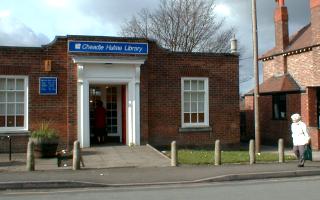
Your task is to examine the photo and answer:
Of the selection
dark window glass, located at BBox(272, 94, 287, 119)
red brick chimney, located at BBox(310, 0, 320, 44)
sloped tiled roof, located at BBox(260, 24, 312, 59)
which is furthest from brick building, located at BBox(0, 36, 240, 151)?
sloped tiled roof, located at BBox(260, 24, 312, 59)

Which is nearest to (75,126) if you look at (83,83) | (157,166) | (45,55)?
(83,83)

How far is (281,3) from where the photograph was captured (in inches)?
1203

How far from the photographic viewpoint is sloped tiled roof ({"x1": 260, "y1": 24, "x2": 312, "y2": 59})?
27.4 m

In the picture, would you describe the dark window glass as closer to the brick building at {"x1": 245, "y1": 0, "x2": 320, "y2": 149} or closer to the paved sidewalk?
the brick building at {"x1": 245, "y1": 0, "x2": 320, "y2": 149}

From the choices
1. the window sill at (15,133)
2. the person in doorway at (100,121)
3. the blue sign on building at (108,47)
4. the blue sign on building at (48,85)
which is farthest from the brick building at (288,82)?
the window sill at (15,133)

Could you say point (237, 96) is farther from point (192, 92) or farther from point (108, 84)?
point (108, 84)

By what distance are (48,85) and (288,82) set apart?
13.6 metres

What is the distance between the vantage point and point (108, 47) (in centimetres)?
2089

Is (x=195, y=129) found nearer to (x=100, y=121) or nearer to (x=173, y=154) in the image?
(x=100, y=121)

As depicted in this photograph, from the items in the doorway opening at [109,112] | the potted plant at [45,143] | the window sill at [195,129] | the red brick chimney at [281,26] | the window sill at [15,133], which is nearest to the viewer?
the potted plant at [45,143]

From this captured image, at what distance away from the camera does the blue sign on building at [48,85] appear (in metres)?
20.4

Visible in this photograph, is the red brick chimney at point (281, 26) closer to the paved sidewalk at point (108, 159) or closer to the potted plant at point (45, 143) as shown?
the paved sidewalk at point (108, 159)

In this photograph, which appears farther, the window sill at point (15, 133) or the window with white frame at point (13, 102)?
the window with white frame at point (13, 102)

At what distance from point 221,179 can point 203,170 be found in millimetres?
1563
